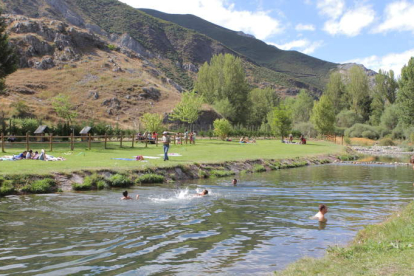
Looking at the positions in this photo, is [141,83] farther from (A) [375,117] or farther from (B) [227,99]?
(A) [375,117]

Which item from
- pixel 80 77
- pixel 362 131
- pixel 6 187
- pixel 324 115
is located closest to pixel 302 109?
pixel 362 131

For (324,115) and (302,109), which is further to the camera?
(302,109)

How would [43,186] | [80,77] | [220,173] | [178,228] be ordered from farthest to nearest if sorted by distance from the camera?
[80,77], [220,173], [43,186], [178,228]

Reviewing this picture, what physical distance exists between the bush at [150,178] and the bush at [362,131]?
235 ft

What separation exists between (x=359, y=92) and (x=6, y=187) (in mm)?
97331

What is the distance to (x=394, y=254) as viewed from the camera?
780cm

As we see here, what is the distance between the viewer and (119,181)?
21.1 meters

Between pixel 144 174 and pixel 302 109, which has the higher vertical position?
pixel 302 109

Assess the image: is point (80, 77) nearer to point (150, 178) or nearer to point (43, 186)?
point (150, 178)

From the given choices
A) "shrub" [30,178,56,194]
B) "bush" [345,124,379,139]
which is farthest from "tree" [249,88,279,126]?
"shrub" [30,178,56,194]

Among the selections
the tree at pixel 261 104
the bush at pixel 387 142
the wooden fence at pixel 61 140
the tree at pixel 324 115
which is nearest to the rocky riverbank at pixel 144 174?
the wooden fence at pixel 61 140

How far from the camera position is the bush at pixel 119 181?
68.9 ft

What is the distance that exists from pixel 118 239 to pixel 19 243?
262 centimetres

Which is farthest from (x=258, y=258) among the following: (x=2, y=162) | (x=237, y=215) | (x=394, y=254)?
(x=2, y=162)
